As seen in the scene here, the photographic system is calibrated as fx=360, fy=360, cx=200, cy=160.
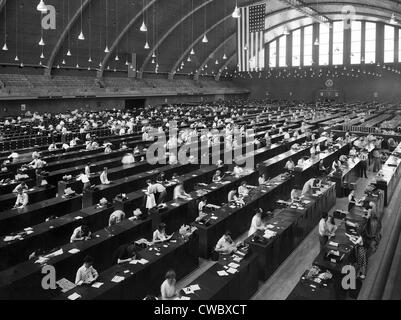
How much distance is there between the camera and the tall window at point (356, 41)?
48656 millimetres

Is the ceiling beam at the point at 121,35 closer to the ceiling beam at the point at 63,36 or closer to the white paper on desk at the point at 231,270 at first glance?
the ceiling beam at the point at 63,36

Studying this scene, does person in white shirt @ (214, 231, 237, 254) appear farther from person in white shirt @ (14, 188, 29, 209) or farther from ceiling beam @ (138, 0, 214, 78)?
ceiling beam @ (138, 0, 214, 78)

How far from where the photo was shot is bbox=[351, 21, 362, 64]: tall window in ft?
160

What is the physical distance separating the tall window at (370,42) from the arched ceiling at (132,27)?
1.66m

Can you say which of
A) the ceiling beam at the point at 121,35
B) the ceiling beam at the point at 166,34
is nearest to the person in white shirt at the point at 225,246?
the ceiling beam at the point at 121,35

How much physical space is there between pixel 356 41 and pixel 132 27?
102ft

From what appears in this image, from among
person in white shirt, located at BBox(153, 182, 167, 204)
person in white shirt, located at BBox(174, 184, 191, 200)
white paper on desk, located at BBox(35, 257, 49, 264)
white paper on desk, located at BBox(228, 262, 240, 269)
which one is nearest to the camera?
white paper on desk, located at BBox(228, 262, 240, 269)

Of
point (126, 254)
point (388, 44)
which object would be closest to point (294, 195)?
point (126, 254)

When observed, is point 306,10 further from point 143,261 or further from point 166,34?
point 143,261

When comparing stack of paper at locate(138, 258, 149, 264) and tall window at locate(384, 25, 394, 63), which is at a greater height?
tall window at locate(384, 25, 394, 63)

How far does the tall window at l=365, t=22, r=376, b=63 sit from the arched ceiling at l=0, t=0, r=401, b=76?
5.44ft

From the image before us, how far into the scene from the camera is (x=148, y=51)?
1645 inches

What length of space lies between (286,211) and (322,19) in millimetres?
45470

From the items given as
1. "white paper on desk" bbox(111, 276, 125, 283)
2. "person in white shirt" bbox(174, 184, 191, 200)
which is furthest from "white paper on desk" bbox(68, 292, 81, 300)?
"person in white shirt" bbox(174, 184, 191, 200)
